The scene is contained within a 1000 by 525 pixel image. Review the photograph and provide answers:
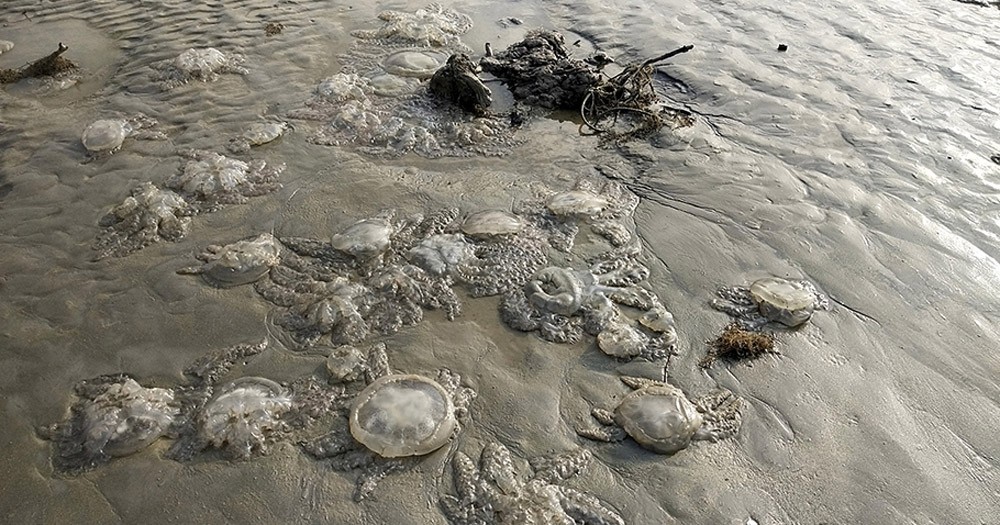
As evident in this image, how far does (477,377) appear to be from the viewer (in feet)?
13.7

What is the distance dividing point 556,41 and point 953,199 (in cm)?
469

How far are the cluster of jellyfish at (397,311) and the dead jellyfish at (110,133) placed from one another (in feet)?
0.06

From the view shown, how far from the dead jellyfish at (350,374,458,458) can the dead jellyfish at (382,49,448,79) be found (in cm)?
487

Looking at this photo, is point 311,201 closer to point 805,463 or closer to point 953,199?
point 805,463

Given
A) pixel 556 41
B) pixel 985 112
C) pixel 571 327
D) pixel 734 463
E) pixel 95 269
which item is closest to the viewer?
pixel 734 463

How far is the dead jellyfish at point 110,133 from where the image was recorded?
6121 millimetres

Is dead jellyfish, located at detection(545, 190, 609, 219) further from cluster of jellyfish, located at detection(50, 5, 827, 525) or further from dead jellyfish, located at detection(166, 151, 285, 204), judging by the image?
dead jellyfish, located at detection(166, 151, 285, 204)

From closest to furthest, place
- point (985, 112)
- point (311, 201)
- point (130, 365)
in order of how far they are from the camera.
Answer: point (130, 365)
point (311, 201)
point (985, 112)

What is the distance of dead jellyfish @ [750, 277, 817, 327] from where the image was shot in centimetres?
462

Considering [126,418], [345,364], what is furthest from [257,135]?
[126,418]

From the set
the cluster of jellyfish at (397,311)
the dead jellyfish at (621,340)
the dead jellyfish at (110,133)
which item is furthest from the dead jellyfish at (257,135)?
the dead jellyfish at (621,340)

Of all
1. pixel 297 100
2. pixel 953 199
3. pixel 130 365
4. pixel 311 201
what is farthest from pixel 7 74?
pixel 953 199

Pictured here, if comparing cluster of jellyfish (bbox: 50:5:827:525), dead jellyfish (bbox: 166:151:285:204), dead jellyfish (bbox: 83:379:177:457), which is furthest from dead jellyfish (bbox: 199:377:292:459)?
dead jellyfish (bbox: 166:151:285:204)

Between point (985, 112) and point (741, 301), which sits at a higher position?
point (985, 112)
